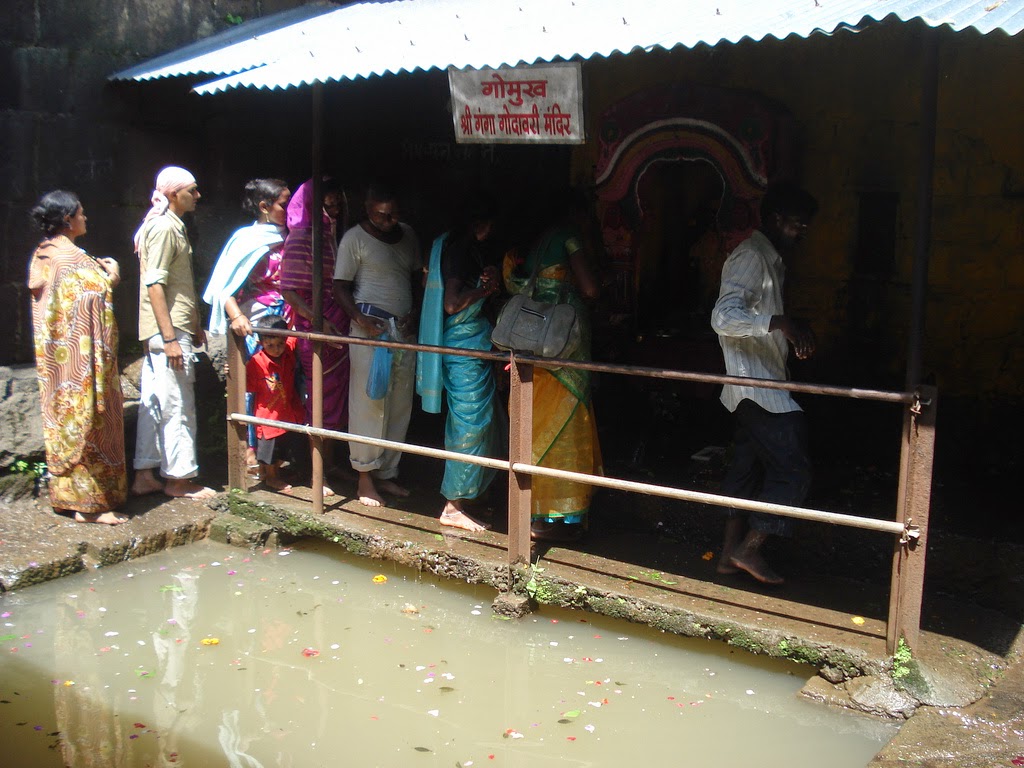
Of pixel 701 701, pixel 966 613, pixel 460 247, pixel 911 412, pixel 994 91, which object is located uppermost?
pixel 994 91

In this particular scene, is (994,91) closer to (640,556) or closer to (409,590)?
(640,556)

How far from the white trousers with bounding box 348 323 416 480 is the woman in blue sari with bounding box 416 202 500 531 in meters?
0.31

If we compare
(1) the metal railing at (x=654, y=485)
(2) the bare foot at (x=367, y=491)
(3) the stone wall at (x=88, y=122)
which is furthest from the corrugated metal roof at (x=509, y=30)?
(2) the bare foot at (x=367, y=491)

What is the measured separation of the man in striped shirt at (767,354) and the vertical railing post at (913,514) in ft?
2.02

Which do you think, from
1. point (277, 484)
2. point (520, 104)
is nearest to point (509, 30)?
point (520, 104)

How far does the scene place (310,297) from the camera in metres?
6.15

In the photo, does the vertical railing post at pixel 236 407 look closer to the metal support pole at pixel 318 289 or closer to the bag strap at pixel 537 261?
the metal support pole at pixel 318 289

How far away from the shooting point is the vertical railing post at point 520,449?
4816mm

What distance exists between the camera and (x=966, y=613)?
4480 mm

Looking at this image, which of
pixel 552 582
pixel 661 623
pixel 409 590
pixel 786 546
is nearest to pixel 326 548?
pixel 409 590

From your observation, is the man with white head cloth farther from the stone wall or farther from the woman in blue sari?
the woman in blue sari

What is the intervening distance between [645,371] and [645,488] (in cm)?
52

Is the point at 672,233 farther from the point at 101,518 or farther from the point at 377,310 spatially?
the point at 101,518

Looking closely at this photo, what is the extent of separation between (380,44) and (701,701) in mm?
3703
